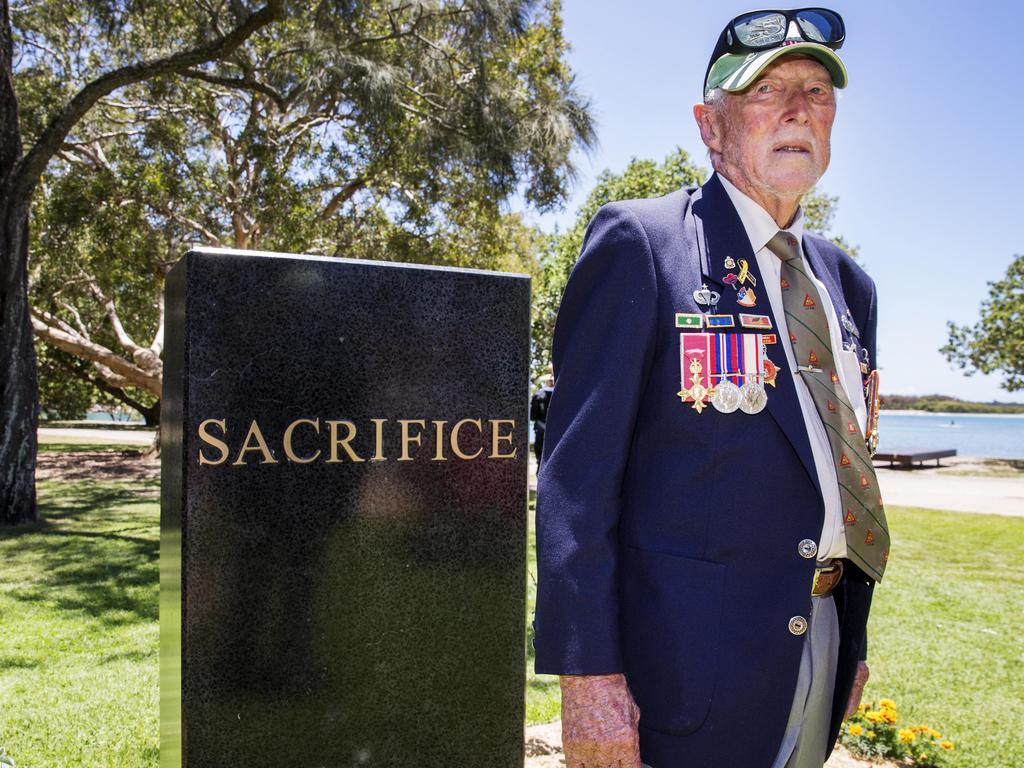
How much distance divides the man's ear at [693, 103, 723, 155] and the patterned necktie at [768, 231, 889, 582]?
11.3 inches

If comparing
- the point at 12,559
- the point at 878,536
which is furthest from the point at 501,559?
the point at 12,559

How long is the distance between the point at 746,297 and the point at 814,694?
2.88 feet

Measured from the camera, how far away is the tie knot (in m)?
1.82

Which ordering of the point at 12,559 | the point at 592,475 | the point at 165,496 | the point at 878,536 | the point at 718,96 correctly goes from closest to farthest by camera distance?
1. the point at 592,475
2. the point at 878,536
3. the point at 718,96
4. the point at 165,496
5. the point at 12,559

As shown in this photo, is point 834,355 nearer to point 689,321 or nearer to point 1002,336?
point 689,321

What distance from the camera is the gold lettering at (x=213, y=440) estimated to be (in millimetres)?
2357

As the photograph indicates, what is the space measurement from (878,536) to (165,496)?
2226 mm

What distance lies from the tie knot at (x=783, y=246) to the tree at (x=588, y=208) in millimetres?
18255

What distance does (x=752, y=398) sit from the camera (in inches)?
64.9

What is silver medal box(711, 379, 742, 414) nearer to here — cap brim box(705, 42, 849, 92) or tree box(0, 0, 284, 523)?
cap brim box(705, 42, 849, 92)

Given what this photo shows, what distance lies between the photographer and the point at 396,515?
2617 millimetres

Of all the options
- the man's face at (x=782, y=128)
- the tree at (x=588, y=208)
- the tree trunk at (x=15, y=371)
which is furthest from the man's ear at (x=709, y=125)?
the tree at (x=588, y=208)

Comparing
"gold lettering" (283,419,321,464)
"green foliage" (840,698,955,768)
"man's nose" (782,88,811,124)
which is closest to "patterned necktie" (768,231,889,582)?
"man's nose" (782,88,811,124)

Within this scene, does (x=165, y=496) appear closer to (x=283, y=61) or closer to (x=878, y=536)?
(x=878, y=536)
